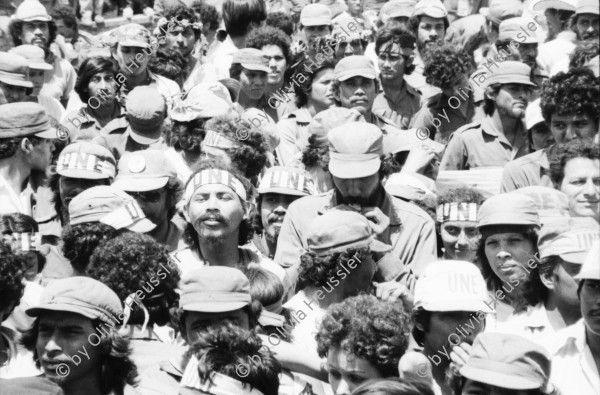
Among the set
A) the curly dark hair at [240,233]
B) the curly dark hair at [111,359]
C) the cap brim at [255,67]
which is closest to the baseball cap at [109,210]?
the curly dark hair at [240,233]

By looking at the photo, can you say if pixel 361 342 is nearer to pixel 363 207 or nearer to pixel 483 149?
pixel 363 207

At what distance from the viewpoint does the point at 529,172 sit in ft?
25.0

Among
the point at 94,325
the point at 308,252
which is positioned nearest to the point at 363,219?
the point at 308,252

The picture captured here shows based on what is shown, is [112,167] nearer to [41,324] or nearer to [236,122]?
[236,122]

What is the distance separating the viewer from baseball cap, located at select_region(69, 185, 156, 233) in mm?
6727

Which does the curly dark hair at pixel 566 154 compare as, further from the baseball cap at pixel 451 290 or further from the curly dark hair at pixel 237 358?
the curly dark hair at pixel 237 358

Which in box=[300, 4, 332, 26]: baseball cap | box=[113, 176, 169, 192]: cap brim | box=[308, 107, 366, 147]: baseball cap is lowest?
box=[300, 4, 332, 26]: baseball cap

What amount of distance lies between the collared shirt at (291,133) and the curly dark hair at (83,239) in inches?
91.5

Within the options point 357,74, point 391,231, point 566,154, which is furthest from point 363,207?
point 357,74

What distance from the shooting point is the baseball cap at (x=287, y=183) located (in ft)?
24.6

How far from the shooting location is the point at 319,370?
17.7ft

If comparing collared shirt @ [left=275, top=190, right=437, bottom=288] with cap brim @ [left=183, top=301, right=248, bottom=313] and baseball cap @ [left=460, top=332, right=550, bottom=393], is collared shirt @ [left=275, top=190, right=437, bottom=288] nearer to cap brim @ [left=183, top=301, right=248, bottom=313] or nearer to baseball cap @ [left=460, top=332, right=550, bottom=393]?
cap brim @ [left=183, top=301, right=248, bottom=313]

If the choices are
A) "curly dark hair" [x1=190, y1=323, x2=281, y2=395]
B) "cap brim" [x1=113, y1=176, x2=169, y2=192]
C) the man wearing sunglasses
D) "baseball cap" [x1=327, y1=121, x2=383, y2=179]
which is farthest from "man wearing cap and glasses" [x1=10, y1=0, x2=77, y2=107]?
"curly dark hair" [x1=190, y1=323, x2=281, y2=395]

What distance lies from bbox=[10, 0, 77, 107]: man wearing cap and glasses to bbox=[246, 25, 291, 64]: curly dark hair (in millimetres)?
1869
